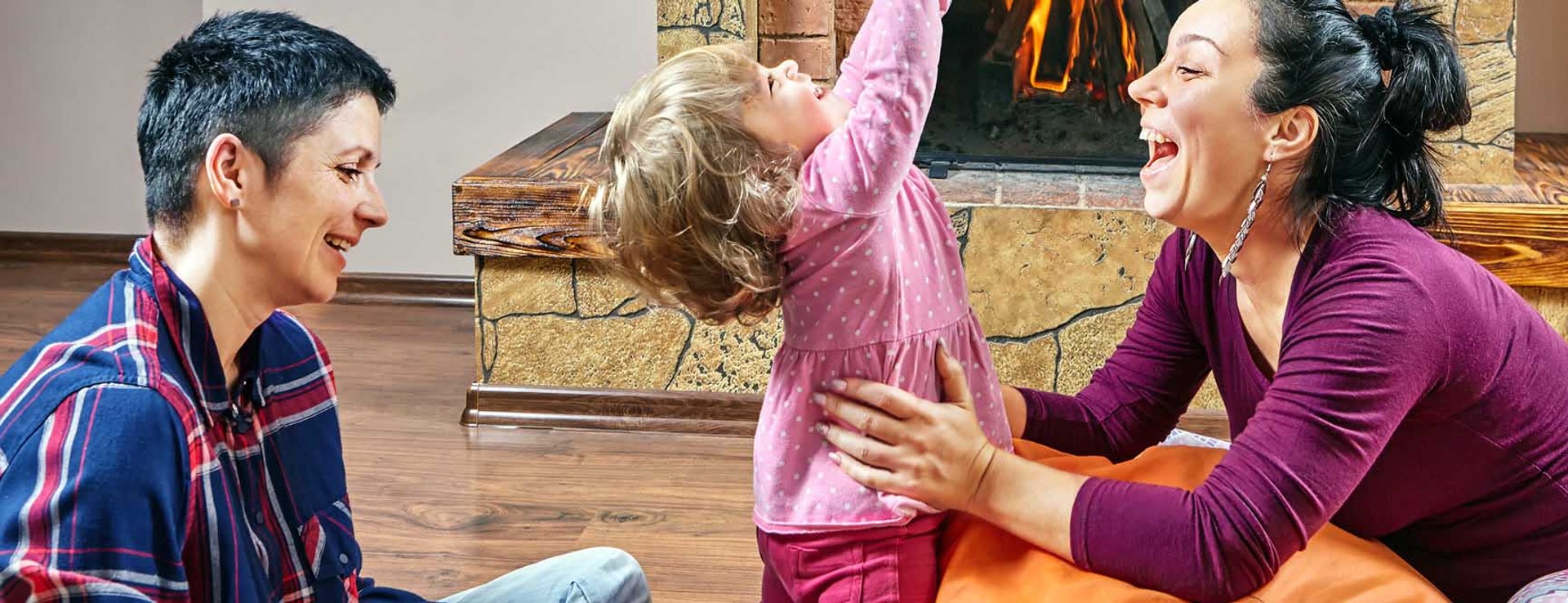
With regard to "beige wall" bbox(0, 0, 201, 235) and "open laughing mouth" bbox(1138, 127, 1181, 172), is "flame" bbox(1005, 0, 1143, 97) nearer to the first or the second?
"open laughing mouth" bbox(1138, 127, 1181, 172)

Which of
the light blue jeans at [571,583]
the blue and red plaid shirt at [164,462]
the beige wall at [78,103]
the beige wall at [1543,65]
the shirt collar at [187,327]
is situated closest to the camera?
the blue and red plaid shirt at [164,462]

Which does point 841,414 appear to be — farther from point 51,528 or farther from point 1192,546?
point 51,528

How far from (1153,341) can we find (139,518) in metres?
1.02

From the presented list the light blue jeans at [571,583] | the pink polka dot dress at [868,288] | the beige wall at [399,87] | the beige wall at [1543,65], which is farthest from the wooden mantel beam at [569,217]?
the pink polka dot dress at [868,288]

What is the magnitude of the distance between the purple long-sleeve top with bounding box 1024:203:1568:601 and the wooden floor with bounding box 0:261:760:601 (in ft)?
3.56

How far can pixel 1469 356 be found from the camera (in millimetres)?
1216

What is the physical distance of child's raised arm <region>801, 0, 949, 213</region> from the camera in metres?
1.21

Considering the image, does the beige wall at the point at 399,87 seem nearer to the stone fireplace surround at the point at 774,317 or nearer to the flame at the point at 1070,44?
the stone fireplace surround at the point at 774,317

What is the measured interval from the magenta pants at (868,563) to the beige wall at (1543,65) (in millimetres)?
2551

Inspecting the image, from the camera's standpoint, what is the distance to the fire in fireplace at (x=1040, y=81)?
3016 millimetres

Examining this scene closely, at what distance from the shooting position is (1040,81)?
309 centimetres

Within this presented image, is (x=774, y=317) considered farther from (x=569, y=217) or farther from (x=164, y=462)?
(x=164, y=462)

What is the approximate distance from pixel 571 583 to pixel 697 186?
452mm

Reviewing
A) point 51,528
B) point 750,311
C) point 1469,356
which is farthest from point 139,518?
point 1469,356
